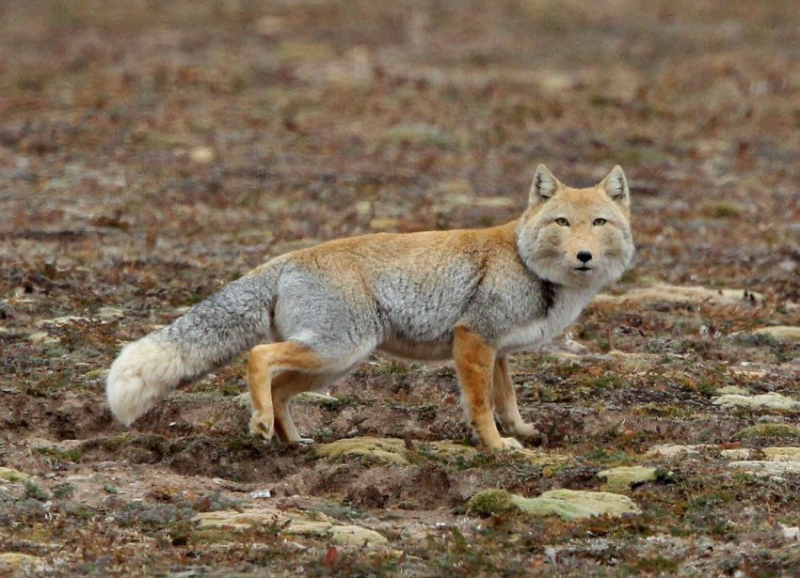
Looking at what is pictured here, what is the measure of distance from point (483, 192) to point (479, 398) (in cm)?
1236

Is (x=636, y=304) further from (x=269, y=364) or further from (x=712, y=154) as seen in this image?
(x=712, y=154)

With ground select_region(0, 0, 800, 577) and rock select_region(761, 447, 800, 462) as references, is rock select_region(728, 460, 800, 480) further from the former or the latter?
rock select_region(761, 447, 800, 462)

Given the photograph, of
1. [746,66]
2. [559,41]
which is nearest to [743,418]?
[746,66]

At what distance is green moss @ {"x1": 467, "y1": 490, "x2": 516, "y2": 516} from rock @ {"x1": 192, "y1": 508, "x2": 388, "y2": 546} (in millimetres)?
791

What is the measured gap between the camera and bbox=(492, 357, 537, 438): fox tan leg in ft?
35.5

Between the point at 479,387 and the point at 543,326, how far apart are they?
826mm

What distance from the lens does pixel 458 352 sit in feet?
34.3

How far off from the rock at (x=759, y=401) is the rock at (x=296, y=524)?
14.4 feet

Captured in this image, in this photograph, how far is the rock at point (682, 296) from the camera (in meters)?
15.7

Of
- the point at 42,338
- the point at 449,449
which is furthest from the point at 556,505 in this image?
the point at 42,338

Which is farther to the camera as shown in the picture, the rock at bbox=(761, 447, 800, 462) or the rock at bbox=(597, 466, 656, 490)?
the rock at bbox=(761, 447, 800, 462)

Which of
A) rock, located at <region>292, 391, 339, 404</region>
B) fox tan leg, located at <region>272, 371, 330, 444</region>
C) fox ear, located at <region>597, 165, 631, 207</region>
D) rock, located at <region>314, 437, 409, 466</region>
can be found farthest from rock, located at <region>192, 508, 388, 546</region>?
fox ear, located at <region>597, 165, 631, 207</region>

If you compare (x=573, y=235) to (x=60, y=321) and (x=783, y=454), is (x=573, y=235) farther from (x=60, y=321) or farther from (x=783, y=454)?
(x=60, y=321)

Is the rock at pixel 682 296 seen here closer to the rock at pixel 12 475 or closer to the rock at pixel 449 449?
the rock at pixel 449 449
